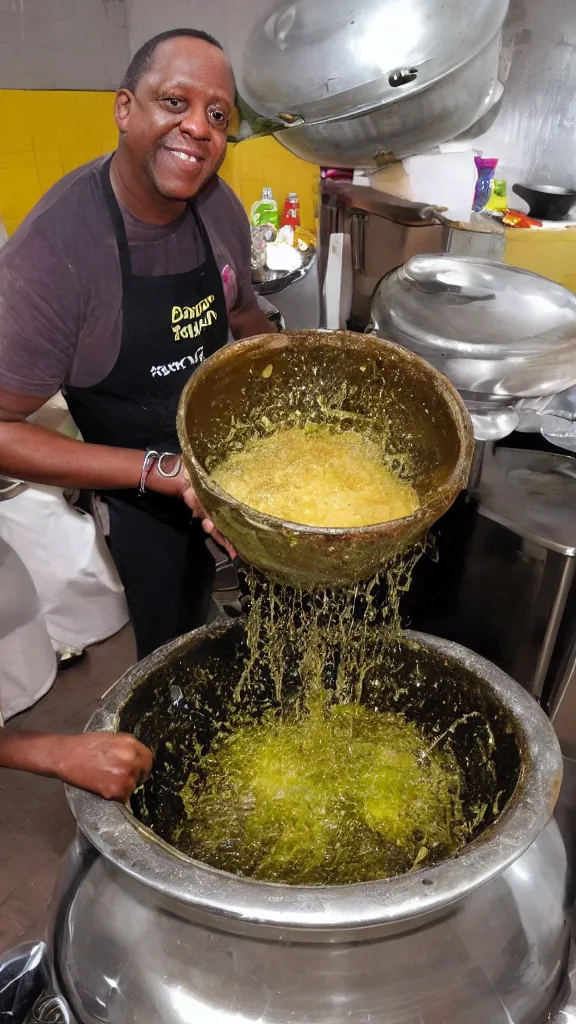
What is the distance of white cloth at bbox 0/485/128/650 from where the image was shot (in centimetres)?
208

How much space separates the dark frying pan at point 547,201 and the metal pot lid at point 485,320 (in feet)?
6.80

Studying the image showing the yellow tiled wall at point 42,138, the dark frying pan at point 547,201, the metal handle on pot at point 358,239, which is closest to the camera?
the yellow tiled wall at point 42,138

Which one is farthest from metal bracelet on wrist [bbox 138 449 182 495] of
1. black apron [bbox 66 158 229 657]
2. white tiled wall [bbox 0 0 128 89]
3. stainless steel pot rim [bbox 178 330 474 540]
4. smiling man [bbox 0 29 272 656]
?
white tiled wall [bbox 0 0 128 89]

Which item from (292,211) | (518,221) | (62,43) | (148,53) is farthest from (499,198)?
(148,53)

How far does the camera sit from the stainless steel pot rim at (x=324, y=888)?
2.21 ft

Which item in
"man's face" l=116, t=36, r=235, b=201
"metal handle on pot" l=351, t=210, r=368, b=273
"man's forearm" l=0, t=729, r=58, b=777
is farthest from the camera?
"metal handle on pot" l=351, t=210, r=368, b=273

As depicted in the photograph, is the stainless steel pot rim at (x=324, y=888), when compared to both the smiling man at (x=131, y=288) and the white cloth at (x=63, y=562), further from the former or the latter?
the white cloth at (x=63, y=562)

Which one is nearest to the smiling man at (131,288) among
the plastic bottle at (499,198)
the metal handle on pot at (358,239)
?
the metal handle on pot at (358,239)

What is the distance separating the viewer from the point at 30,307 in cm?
127

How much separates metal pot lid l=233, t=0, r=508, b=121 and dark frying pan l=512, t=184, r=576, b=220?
7.19 ft

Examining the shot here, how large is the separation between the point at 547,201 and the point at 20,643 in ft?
9.82

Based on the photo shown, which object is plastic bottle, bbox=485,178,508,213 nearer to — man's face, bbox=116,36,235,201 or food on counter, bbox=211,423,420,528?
man's face, bbox=116,36,235,201

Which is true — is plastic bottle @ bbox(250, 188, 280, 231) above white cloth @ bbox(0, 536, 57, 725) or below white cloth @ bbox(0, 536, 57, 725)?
above

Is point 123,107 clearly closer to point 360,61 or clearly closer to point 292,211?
point 360,61
